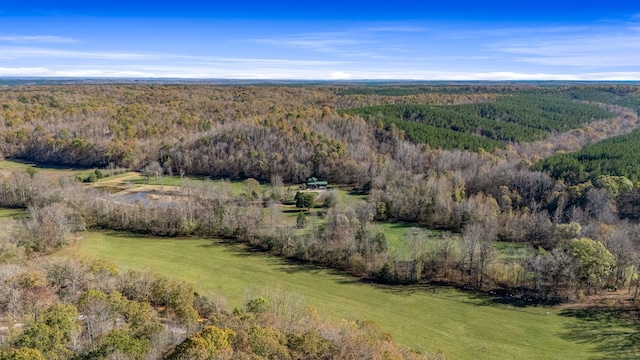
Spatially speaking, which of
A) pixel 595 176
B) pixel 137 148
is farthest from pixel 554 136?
pixel 137 148

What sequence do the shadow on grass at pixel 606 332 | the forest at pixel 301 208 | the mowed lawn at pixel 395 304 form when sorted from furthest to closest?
1. the mowed lawn at pixel 395 304
2. the shadow on grass at pixel 606 332
3. the forest at pixel 301 208

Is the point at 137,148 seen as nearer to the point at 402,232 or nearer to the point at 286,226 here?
the point at 286,226

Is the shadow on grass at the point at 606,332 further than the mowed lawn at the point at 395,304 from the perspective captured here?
No

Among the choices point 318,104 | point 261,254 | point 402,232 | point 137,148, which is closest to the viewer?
point 261,254

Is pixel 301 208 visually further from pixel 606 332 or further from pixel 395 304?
pixel 606 332

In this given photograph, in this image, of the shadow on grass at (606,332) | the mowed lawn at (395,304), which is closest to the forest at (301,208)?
the shadow on grass at (606,332)

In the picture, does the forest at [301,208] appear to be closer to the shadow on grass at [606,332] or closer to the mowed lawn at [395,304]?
the shadow on grass at [606,332]
